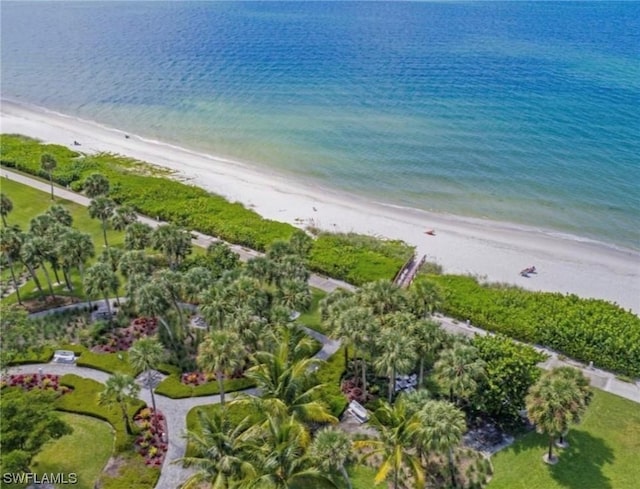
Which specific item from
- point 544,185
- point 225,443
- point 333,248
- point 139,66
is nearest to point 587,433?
point 225,443

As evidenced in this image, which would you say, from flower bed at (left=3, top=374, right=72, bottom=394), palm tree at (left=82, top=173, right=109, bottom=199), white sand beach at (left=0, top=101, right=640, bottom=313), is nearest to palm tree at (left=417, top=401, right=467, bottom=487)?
flower bed at (left=3, top=374, right=72, bottom=394)

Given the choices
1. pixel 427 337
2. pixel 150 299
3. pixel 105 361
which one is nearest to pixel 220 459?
pixel 150 299

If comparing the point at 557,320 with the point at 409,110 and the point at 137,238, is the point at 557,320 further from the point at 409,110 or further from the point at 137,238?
the point at 409,110

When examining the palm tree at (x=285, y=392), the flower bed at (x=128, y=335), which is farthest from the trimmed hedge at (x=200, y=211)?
the palm tree at (x=285, y=392)

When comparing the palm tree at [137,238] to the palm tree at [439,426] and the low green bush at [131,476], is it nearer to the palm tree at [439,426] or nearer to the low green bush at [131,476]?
the low green bush at [131,476]

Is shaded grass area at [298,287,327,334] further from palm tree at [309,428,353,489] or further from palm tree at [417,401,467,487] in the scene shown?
palm tree at [309,428,353,489]
